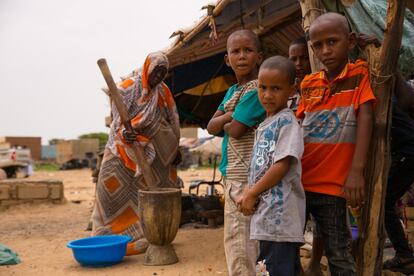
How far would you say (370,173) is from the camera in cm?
252

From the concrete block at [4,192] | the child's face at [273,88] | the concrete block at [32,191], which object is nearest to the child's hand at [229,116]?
the child's face at [273,88]

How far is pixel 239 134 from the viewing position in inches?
100

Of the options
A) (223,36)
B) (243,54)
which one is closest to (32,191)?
(223,36)

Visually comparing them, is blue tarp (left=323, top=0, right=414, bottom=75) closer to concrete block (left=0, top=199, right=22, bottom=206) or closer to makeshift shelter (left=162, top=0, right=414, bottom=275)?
makeshift shelter (left=162, top=0, right=414, bottom=275)

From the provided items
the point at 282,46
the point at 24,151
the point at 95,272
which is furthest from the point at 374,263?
the point at 24,151

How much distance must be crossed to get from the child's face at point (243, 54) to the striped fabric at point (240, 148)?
99mm

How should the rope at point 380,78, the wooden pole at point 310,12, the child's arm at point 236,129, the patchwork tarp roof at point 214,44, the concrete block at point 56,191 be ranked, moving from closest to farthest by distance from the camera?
the rope at point 380,78 → the child's arm at point 236,129 → the wooden pole at point 310,12 → the patchwork tarp roof at point 214,44 → the concrete block at point 56,191

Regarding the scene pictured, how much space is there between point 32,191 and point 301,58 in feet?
23.7

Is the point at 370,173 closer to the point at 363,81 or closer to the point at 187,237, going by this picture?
the point at 363,81

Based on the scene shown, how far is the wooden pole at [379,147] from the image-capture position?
2.41 m

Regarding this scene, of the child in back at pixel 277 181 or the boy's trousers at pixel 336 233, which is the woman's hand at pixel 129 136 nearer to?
the child in back at pixel 277 181

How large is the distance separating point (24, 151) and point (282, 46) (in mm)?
14724

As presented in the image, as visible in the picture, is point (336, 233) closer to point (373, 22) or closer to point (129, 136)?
point (373, 22)

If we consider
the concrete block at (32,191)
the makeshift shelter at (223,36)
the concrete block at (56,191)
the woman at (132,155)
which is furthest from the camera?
the concrete block at (56,191)
